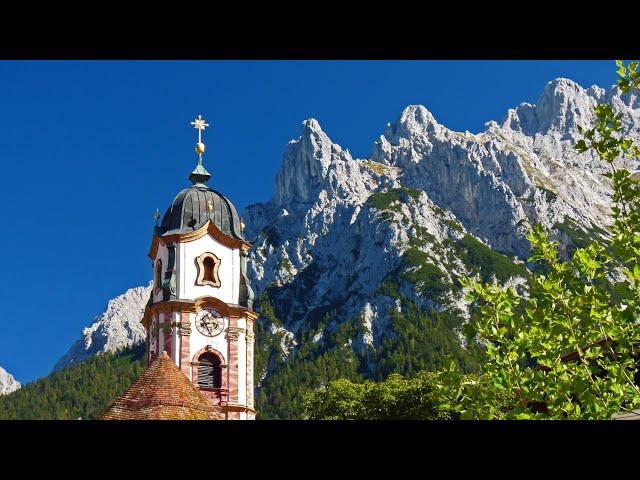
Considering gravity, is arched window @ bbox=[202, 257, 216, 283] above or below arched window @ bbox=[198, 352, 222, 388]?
above

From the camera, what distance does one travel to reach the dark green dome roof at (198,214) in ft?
157

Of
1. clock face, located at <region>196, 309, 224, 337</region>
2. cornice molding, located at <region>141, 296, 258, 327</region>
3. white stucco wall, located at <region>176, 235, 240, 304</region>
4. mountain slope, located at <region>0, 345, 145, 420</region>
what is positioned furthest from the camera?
mountain slope, located at <region>0, 345, 145, 420</region>

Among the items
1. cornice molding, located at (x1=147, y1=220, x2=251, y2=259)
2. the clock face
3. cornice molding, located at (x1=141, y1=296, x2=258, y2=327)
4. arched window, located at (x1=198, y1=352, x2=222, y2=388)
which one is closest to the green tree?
arched window, located at (x1=198, y1=352, x2=222, y2=388)

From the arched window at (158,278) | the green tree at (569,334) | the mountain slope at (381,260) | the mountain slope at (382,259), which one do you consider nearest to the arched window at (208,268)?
the arched window at (158,278)

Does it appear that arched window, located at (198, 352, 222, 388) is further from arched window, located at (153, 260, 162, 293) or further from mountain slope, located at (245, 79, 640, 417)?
mountain slope, located at (245, 79, 640, 417)

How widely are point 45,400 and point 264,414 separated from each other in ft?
112

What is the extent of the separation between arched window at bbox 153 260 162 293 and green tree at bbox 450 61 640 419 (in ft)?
117

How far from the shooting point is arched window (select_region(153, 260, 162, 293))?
4794 cm

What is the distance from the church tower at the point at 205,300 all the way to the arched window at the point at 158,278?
0.05 m

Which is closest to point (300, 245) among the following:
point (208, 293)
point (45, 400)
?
point (45, 400)

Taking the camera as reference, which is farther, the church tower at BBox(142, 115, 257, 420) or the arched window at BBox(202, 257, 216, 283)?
the arched window at BBox(202, 257, 216, 283)

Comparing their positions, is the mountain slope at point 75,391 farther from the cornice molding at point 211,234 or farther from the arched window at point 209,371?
the arched window at point 209,371
